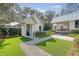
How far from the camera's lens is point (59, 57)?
657 cm

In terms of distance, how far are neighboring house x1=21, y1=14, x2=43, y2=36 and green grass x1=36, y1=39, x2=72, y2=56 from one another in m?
0.39

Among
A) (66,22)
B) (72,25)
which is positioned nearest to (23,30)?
(66,22)

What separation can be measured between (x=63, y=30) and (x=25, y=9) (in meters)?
1.05

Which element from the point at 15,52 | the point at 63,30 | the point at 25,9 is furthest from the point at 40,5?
the point at 15,52

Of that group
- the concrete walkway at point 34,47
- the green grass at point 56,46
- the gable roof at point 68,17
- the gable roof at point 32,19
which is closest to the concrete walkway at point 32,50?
the concrete walkway at point 34,47

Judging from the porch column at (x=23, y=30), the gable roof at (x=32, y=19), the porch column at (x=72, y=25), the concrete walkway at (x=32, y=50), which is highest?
the gable roof at (x=32, y=19)

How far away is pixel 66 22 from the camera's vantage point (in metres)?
6.77

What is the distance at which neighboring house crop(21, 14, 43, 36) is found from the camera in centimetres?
679

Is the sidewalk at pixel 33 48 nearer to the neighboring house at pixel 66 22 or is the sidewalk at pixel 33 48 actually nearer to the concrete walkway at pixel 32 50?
the concrete walkway at pixel 32 50

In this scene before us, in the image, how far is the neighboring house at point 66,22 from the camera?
670 cm

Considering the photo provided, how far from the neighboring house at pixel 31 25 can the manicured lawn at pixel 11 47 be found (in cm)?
25

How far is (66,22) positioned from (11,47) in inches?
57.3

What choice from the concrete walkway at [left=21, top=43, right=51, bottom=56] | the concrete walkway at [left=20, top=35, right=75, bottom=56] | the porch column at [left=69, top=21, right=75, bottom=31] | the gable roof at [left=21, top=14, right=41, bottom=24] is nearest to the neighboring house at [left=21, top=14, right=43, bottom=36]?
the gable roof at [left=21, top=14, right=41, bottom=24]

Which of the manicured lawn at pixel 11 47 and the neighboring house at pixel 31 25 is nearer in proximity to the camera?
the manicured lawn at pixel 11 47
